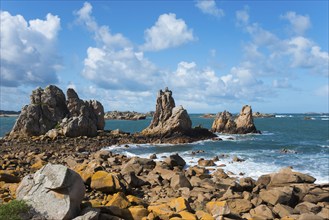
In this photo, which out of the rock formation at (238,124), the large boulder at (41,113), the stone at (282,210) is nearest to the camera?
the stone at (282,210)

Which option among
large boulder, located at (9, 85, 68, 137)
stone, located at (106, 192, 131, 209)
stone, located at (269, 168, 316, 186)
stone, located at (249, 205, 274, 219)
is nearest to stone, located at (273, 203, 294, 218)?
stone, located at (249, 205, 274, 219)

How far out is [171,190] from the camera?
71.5 feet

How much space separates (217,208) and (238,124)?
7090 centimetres

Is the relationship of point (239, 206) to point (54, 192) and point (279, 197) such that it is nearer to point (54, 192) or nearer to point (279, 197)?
point (279, 197)

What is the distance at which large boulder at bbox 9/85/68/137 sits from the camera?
206ft

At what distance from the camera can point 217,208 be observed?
1659 cm

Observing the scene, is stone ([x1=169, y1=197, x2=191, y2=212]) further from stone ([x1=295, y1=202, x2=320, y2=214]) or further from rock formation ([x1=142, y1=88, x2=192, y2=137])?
rock formation ([x1=142, y1=88, x2=192, y2=137])

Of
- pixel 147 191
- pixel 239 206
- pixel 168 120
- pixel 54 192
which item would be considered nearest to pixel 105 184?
pixel 147 191

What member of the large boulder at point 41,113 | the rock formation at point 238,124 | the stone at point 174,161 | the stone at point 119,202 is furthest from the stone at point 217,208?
the rock formation at point 238,124

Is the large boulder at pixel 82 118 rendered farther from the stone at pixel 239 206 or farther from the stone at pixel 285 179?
the stone at pixel 239 206

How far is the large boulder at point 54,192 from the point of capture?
41.3 ft

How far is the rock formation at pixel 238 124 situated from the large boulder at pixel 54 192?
242ft

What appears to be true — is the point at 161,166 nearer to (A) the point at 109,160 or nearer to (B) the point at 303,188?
(A) the point at 109,160

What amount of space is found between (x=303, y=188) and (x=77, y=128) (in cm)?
4496
